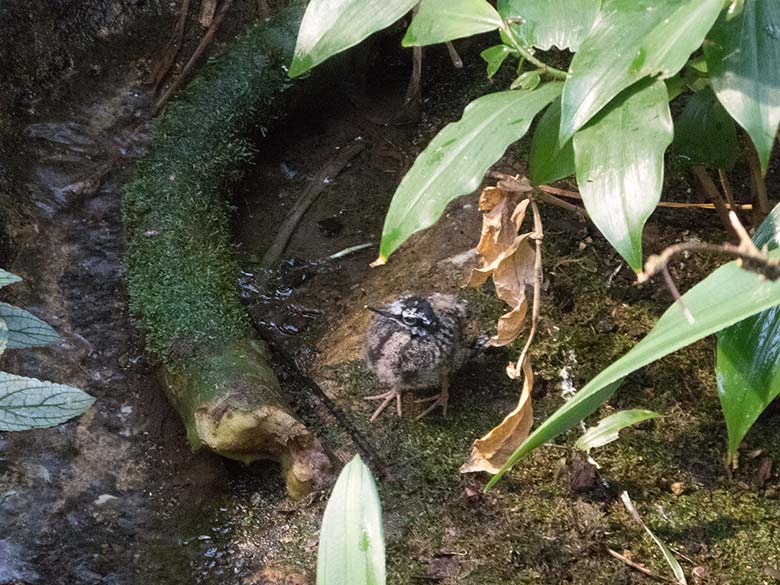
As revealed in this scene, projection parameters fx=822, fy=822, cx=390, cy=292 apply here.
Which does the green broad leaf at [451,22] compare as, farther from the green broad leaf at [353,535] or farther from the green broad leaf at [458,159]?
the green broad leaf at [353,535]

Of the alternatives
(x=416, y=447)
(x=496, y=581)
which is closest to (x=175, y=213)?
(x=416, y=447)

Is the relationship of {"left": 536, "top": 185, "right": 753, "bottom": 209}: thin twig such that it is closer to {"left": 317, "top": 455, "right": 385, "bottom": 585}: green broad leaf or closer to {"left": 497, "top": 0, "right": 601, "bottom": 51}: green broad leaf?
{"left": 497, "top": 0, "right": 601, "bottom": 51}: green broad leaf

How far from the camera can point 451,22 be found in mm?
2082

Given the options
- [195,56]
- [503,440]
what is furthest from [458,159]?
[195,56]

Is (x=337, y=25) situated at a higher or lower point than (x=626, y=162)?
higher

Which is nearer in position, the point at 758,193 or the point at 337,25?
the point at 337,25

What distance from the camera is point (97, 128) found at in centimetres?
350

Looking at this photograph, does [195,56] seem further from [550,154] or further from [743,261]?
[743,261]

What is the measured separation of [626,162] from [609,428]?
76 centimetres

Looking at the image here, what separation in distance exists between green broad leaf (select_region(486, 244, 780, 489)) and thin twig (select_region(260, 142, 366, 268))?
1950mm

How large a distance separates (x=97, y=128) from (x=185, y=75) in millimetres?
473

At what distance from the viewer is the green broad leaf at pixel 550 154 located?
2053 mm

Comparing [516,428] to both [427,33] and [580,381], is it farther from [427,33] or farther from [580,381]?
[427,33]

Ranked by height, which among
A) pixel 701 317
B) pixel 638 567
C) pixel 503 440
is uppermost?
pixel 701 317
